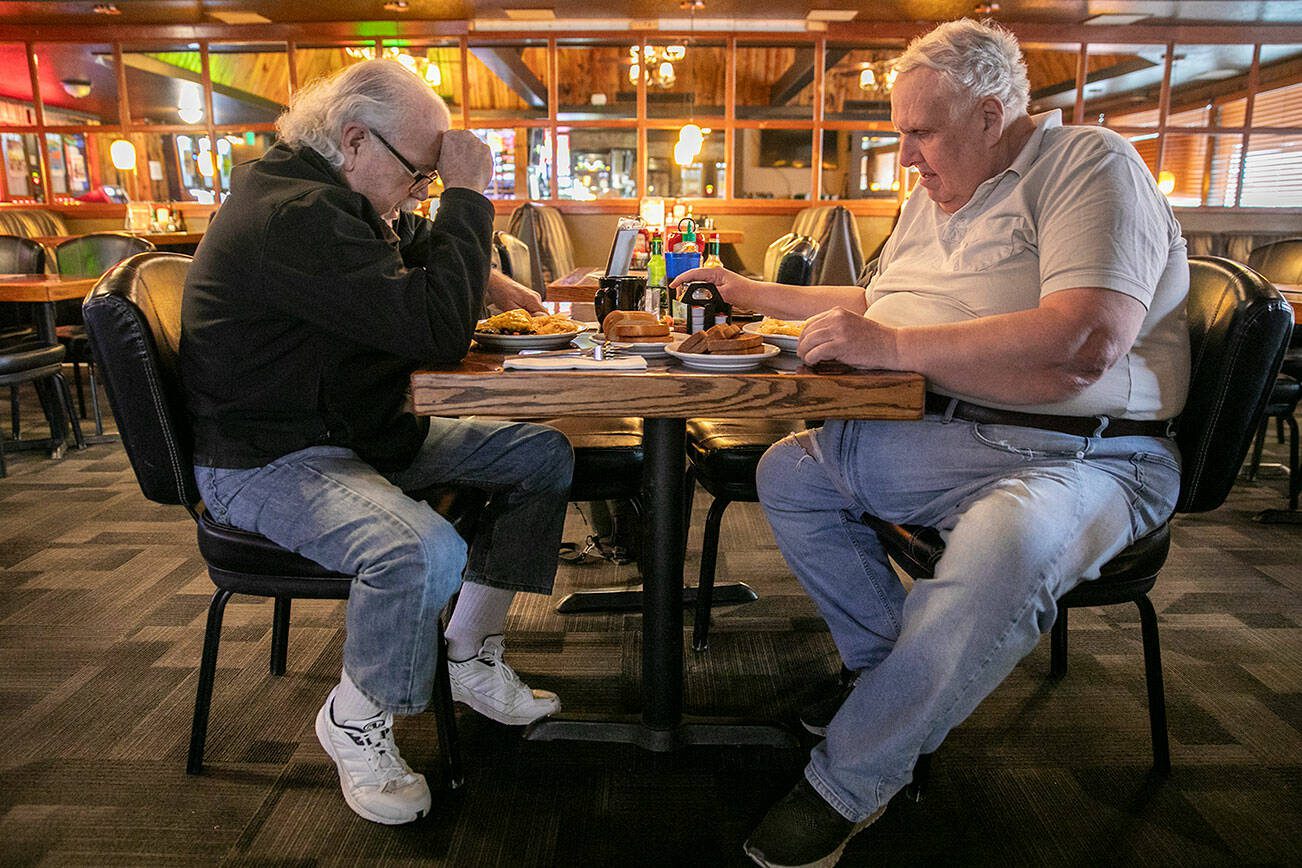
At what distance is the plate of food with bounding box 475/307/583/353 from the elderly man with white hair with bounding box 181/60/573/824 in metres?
0.07

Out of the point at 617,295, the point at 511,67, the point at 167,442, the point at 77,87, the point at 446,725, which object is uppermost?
the point at 511,67

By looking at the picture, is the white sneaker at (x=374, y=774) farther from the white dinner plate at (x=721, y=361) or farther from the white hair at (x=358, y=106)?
the white hair at (x=358, y=106)

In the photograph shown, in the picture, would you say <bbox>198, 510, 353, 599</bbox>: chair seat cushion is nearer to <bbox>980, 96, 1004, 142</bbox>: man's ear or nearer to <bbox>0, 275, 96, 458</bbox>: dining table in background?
<bbox>980, 96, 1004, 142</bbox>: man's ear

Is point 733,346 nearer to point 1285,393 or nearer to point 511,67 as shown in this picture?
point 1285,393

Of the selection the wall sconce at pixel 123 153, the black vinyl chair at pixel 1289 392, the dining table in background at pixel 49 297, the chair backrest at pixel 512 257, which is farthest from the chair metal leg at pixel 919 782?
the wall sconce at pixel 123 153

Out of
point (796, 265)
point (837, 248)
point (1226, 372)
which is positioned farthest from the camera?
point (837, 248)

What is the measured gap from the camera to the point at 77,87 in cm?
866

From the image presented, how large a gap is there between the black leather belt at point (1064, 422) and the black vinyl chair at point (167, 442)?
0.86 m

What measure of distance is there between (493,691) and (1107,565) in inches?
43.4

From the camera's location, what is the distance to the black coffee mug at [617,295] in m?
1.69

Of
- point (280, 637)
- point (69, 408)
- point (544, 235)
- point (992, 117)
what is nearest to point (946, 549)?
point (992, 117)

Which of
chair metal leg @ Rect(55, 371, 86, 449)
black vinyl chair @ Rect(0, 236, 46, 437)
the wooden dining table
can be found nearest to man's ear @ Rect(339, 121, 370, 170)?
the wooden dining table

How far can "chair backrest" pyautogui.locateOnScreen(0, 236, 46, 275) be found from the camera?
426cm

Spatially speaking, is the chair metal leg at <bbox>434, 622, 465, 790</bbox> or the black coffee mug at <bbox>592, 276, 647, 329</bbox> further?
the black coffee mug at <bbox>592, 276, 647, 329</bbox>
